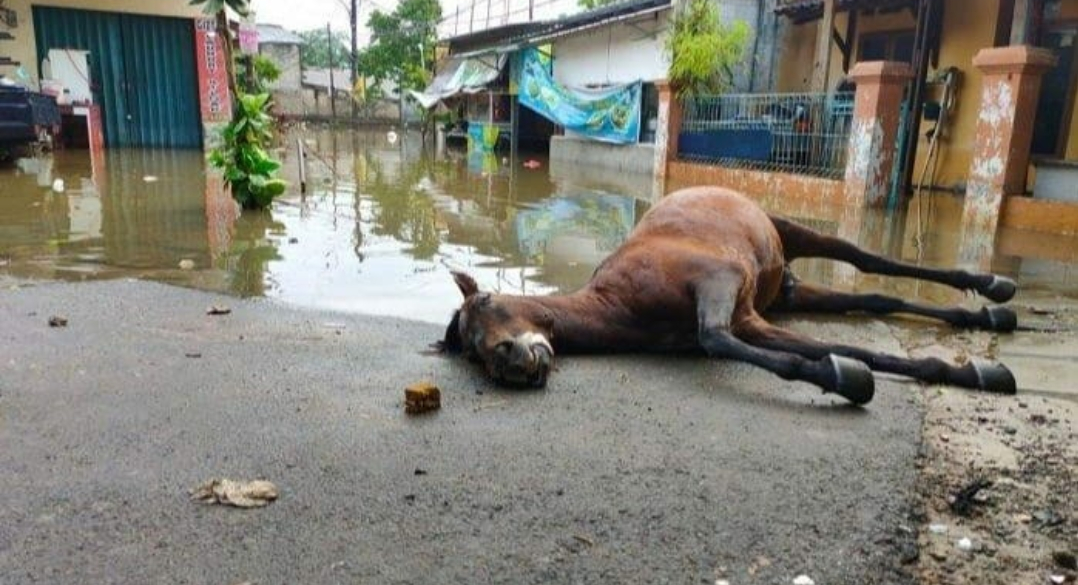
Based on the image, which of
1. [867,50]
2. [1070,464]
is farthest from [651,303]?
[867,50]

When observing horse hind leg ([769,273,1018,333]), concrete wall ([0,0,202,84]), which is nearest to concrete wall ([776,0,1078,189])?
horse hind leg ([769,273,1018,333])

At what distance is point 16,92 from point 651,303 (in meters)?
12.1

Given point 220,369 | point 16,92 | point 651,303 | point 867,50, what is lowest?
point 220,369

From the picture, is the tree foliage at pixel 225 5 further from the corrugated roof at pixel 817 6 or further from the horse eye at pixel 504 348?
the corrugated roof at pixel 817 6

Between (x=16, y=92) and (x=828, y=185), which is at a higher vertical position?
(x=16, y=92)

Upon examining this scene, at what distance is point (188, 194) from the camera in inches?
409

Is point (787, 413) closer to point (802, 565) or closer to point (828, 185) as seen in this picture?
point (802, 565)

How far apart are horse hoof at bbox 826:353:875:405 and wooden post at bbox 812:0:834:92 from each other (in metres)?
12.6

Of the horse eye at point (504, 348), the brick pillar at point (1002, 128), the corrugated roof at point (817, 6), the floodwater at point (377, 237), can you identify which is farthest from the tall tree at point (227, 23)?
the corrugated roof at point (817, 6)

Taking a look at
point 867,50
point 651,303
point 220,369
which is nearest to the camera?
point 220,369

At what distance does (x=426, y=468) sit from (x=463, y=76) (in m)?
27.0

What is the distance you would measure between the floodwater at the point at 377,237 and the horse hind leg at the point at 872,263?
1.18 ft

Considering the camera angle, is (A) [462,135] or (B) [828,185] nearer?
(B) [828,185]

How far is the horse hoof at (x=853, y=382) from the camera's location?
10.2 ft
